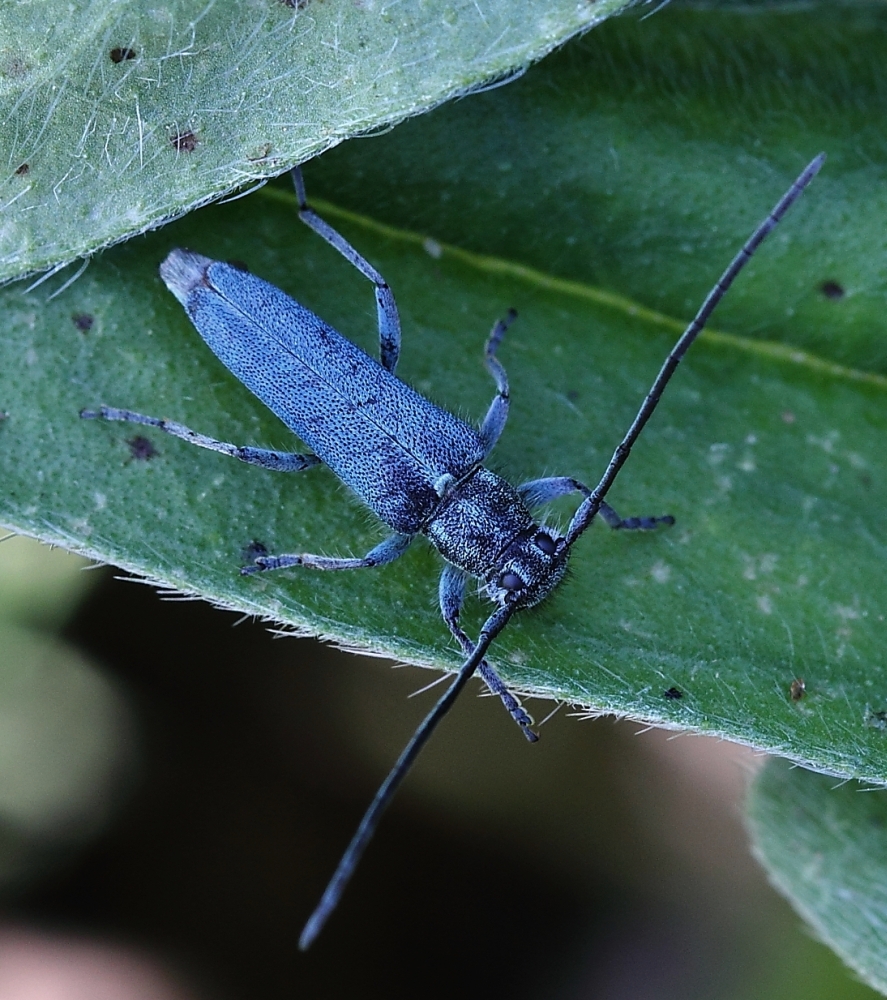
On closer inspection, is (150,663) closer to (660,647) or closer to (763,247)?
(660,647)

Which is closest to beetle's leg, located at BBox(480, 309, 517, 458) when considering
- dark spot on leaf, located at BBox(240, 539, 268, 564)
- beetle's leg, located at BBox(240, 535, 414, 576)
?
beetle's leg, located at BBox(240, 535, 414, 576)

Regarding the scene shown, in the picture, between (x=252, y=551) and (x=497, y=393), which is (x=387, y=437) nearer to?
(x=497, y=393)

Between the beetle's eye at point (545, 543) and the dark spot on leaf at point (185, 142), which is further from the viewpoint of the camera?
the beetle's eye at point (545, 543)

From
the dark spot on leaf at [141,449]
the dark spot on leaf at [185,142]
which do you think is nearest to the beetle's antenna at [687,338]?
the dark spot on leaf at [141,449]

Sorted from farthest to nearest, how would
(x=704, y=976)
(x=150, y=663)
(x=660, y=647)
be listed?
1. (x=704, y=976)
2. (x=150, y=663)
3. (x=660, y=647)

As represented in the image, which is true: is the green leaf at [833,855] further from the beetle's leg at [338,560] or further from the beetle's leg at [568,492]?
the beetle's leg at [338,560]

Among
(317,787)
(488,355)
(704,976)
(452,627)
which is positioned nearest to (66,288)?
(488,355)

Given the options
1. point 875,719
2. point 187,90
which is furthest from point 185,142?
point 875,719
